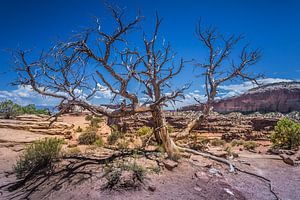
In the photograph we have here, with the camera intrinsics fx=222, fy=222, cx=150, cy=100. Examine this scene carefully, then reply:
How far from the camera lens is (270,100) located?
214 feet

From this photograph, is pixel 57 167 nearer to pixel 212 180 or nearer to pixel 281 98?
pixel 212 180

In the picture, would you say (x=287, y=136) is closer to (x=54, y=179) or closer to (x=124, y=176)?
(x=124, y=176)

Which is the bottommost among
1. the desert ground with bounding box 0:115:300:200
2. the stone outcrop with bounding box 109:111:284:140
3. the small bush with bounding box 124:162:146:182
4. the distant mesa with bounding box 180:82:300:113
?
the desert ground with bounding box 0:115:300:200

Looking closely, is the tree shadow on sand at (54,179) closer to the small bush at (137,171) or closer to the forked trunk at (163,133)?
the small bush at (137,171)

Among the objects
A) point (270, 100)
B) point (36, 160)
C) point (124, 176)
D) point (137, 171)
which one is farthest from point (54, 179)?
point (270, 100)

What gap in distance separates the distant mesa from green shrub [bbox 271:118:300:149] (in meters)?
42.2

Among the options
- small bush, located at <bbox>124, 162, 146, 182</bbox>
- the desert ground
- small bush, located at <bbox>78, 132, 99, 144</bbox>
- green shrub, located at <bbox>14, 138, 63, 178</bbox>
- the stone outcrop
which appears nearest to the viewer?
the desert ground

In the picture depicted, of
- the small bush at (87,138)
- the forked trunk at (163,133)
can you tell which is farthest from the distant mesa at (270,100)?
the forked trunk at (163,133)

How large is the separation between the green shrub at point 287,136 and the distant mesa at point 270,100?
139ft

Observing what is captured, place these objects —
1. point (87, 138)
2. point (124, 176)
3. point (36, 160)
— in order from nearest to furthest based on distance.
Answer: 1. point (124, 176)
2. point (36, 160)
3. point (87, 138)

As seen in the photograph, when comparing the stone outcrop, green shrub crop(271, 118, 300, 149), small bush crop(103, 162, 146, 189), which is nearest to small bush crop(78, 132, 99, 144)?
small bush crop(103, 162, 146, 189)

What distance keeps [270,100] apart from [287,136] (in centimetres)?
6066

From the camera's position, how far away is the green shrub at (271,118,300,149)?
444 inches

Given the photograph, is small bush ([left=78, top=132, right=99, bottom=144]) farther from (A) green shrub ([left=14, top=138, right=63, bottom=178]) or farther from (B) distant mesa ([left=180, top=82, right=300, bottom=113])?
(B) distant mesa ([left=180, top=82, right=300, bottom=113])
